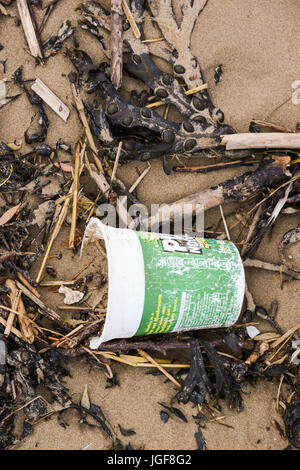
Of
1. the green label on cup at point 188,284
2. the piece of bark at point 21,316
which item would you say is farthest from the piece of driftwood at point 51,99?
the piece of bark at point 21,316

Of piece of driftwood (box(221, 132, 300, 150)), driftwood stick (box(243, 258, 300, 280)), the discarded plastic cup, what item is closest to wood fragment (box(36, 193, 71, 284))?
the discarded plastic cup

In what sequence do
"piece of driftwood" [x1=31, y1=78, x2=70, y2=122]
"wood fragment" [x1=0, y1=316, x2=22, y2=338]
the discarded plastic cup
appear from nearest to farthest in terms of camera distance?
the discarded plastic cup → "wood fragment" [x1=0, y1=316, x2=22, y2=338] → "piece of driftwood" [x1=31, y1=78, x2=70, y2=122]

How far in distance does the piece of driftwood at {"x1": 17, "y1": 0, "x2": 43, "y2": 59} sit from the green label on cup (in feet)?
3.64

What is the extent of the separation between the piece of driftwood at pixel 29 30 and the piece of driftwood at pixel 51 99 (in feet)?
0.49

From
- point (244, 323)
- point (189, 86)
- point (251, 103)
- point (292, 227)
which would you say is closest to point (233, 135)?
point (251, 103)

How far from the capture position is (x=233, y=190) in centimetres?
214

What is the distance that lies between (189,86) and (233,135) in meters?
0.36

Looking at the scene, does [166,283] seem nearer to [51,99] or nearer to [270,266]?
[270,266]

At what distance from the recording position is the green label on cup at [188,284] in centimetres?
181

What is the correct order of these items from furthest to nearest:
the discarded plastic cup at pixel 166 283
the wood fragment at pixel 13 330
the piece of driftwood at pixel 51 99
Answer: the piece of driftwood at pixel 51 99, the wood fragment at pixel 13 330, the discarded plastic cup at pixel 166 283

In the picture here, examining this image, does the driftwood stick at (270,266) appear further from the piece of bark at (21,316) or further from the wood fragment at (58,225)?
the piece of bark at (21,316)

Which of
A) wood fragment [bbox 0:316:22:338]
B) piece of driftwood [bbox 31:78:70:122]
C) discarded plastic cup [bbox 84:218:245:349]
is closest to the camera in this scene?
discarded plastic cup [bbox 84:218:245:349]

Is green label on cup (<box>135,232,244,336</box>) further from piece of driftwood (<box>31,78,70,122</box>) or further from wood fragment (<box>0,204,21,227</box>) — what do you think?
piece of driftwood (<box>31,78,70,122</box>)

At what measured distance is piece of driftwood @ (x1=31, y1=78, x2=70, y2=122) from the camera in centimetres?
213
